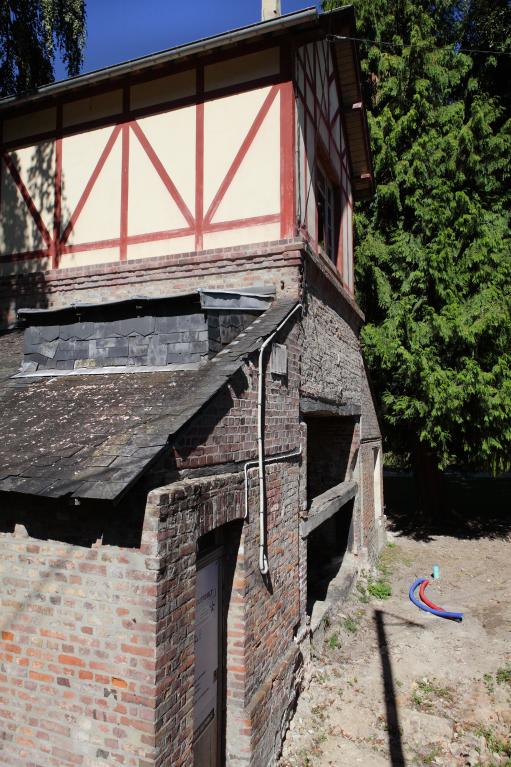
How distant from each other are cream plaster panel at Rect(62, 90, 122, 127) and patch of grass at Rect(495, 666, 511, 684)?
9632 millimetres

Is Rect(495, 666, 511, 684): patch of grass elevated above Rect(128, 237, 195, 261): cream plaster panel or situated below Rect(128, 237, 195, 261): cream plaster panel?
below

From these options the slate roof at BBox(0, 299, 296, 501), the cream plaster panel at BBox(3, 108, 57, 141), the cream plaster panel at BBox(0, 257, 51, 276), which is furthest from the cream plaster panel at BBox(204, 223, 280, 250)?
the cream plaster panel at BBox(3, 108, 57, 141)

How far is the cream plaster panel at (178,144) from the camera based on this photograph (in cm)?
695

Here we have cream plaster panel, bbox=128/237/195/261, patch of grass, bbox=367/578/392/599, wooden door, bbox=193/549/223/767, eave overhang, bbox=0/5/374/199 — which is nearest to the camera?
wooden door, bbox=193/549/223/767

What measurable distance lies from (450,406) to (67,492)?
392 inches

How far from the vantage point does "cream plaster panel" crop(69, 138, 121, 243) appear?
736 centimetres

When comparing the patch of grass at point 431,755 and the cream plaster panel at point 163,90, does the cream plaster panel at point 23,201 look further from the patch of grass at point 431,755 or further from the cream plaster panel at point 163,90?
the patch of grass at point 431,755

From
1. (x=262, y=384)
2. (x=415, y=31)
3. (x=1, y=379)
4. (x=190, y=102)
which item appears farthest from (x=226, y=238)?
(x=415, y=31)

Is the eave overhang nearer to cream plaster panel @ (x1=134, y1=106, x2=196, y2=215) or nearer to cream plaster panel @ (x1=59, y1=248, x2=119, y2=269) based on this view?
cream plaster panel @ (x1=134, y1=106, x2=196, y2=215)

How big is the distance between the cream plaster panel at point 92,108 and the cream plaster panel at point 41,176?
507mm

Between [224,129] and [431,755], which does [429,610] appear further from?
[224,129]

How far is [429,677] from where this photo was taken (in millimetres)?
6926

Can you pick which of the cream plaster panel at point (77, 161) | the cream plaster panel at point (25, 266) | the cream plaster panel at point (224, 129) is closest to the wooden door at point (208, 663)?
the cream plaster panel at point (224, 129)

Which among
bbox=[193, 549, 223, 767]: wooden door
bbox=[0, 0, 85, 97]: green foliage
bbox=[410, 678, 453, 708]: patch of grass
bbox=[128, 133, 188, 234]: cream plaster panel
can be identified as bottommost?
bbox=[410, 678, 453, 708]: patch of grass
